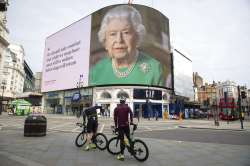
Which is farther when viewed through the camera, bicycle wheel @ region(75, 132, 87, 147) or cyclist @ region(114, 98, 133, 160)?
bicycle wheel @ region(75, 132, 87, 147)

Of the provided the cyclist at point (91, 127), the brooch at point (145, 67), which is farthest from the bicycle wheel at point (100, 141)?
the brooch at point (145, 67)

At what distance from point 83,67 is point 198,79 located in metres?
102

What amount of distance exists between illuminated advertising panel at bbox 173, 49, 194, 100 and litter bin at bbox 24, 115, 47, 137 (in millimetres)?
66947

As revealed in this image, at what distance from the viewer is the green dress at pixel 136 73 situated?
190 feet

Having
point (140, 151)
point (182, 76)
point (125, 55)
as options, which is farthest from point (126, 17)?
point (140, 151)

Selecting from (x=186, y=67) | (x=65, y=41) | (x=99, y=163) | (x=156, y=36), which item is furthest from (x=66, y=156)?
(x=186, y=67)

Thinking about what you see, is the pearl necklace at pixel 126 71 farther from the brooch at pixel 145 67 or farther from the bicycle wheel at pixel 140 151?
the bicycle wheel at pixel 140 151

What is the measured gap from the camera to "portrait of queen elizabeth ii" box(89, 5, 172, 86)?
58062 mm

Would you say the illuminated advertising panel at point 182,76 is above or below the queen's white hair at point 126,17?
below

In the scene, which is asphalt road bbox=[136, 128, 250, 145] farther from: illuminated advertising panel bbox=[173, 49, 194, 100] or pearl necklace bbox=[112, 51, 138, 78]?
illuminated advertising panel bbox=[173, 49, 194, 100]

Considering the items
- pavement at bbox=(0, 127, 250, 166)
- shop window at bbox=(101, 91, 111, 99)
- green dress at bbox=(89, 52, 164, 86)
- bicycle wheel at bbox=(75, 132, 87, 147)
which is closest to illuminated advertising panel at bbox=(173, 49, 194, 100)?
green dress at bbox=(89, 52, 164, 86)

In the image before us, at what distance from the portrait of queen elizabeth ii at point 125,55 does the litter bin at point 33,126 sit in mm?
44455

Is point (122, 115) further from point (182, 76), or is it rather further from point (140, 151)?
point (182, 76)

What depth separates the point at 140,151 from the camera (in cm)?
738
